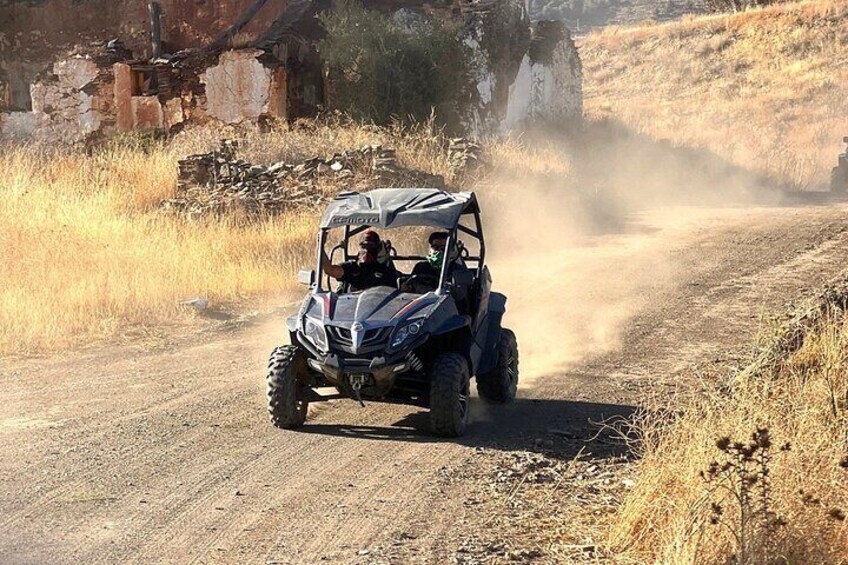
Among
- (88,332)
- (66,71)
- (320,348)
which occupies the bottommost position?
(88,332)

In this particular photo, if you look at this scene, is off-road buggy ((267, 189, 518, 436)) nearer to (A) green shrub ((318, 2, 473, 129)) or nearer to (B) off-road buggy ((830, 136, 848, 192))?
(A) green shrub ((318, 2, 473, 129))

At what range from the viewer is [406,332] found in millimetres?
8688

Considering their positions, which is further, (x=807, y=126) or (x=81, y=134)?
(x=807, y=126)

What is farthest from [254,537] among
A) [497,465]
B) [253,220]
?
[253,220]

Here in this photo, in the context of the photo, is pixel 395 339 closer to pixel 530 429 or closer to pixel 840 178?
pixel 530 429

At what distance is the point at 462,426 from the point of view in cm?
893

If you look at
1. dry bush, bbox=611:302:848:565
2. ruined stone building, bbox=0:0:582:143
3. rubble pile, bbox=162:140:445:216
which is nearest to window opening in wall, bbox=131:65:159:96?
ruined stone building, bbox=0:0:582:143

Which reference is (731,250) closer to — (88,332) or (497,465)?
(88,332)

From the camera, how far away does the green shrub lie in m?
26.2

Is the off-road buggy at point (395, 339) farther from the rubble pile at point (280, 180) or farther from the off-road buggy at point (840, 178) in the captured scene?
the off-road buggy at point (840, 178)

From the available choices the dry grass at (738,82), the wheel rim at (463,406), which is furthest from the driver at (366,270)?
the dry grass at (738,82)

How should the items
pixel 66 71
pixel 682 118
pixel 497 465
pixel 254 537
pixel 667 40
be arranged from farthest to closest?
pixel 667 40 < pixel 682 118 < pixel 66 71 < pixel 497 465 < pixel 254 537

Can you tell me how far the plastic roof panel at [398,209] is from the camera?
9508 millimetres

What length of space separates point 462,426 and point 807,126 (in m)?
37.2
